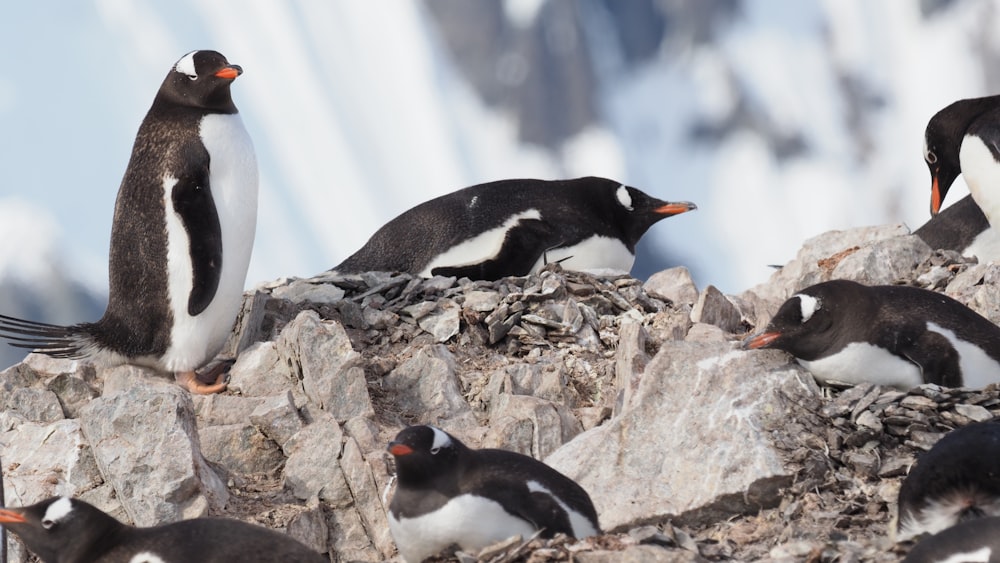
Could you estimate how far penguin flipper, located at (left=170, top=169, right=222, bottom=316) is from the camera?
7477mm

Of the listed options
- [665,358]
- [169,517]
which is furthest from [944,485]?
[169,517]

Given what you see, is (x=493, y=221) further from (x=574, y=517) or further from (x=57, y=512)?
(x=57, y=512)

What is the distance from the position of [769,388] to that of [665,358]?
21.2 inches

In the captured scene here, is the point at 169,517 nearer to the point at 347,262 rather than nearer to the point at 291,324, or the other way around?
the point at 291,324

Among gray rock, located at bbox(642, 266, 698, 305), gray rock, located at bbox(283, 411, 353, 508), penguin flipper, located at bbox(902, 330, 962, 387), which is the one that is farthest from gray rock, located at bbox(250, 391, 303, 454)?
penguin flipper, located at bbox(902, 330, 962, 387)

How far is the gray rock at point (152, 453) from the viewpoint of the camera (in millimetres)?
6199

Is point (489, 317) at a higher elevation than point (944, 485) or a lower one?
higher

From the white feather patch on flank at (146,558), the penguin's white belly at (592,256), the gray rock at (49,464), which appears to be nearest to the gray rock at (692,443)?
the white feather patch on flank at (146,558)

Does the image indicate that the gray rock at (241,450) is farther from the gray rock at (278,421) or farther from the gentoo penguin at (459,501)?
the gentoo penguin at (459,501)

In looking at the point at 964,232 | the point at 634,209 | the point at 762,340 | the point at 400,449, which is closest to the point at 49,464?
the point at 400,449

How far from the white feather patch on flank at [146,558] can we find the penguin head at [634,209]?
20.0ft

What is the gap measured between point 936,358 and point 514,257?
3.90m

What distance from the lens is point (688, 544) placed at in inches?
189

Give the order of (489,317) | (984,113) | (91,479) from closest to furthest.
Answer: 1. (91,479)
2. (489,317)
3. (984,113)
